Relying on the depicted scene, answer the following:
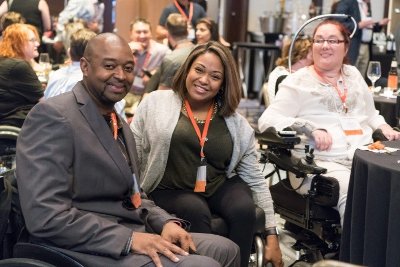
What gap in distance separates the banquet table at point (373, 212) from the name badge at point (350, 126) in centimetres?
77

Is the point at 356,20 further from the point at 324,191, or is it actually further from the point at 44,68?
the point at 324,191

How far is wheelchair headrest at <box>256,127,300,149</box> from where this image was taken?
140 inches

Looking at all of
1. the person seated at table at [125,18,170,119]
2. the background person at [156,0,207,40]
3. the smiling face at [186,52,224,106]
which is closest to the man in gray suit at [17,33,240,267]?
the smiling face at [186,52,224,106]

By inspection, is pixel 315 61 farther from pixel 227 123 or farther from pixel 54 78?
pixel 54 78

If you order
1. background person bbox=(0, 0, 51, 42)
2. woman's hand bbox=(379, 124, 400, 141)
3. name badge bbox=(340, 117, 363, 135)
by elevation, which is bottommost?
woman's hand bbox=(379, 124, 400, 141)

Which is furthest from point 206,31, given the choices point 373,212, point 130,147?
point 130,147

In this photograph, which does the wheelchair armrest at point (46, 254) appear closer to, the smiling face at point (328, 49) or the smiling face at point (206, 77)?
the smiling face at point (206, 77)

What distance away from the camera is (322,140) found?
3574 millimetres

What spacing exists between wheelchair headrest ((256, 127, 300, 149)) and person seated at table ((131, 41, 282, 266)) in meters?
0.43

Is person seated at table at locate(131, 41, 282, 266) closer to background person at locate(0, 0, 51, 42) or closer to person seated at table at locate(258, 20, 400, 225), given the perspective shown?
person seated at table at locate(258, 20, 400, 225)


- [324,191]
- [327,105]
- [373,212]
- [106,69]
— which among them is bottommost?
[324,191]

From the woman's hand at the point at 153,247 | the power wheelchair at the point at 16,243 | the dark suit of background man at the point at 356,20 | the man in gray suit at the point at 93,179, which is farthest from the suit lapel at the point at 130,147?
the dark suit of background man at the point at 356,20

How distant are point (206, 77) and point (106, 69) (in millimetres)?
802

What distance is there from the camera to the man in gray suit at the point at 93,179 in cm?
210
